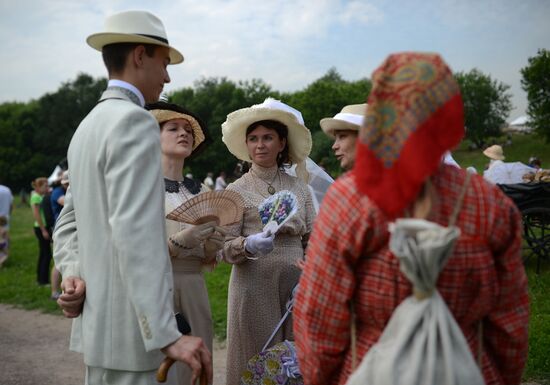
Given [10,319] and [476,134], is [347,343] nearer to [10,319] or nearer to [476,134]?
[10,319]

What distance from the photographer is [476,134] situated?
59.2 m

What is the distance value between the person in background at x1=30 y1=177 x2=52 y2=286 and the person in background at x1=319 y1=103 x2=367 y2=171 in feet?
25.8

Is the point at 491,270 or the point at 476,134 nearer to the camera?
the point at 491,270

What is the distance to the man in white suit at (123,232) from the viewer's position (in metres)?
2.03

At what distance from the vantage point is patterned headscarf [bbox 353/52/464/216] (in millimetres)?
1579

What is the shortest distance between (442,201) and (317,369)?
2.35 feet

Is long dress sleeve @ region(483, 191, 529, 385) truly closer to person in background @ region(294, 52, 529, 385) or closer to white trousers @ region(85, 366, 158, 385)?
person in background @ region(294, 52, 529, 385)

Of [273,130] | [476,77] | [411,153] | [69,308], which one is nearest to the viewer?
[411,153]

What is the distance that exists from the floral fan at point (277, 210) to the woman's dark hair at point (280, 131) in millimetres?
605

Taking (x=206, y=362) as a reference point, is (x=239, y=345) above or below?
below

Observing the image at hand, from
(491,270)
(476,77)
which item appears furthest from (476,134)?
(491,270)

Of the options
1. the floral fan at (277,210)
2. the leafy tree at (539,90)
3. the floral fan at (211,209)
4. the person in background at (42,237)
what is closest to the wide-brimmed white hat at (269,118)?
the floral fan at (277,210)

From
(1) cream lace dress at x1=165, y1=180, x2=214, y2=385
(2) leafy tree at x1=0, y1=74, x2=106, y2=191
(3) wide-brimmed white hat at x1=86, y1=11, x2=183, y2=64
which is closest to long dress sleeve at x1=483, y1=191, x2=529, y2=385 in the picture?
(3) wide-brimmed white hat at x1=86, y1=11, x2=183, y2=64

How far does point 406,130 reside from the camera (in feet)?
5.21
